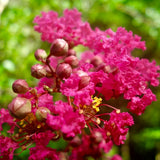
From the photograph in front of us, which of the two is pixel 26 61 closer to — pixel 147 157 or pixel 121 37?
pixel 121 37

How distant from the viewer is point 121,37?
168 cm

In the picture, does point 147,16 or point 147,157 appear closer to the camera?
point 147,16

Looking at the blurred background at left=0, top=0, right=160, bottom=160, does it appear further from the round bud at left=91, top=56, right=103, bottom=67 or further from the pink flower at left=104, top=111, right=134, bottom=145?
the pink flower at left=104, top=111, right=134, bottom=145

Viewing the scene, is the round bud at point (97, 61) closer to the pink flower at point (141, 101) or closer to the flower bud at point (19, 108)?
the pink flower at point (141, 101)

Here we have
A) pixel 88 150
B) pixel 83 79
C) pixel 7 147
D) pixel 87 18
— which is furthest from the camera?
pixel 87 18

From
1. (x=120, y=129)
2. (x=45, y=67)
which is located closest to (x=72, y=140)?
(x=120, y=129)

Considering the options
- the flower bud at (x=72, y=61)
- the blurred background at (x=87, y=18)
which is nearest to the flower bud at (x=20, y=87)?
the flower bud at (x=72, y=61)

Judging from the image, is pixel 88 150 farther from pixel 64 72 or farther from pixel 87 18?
pixel 87 18

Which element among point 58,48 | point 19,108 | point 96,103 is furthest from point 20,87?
point 96,103

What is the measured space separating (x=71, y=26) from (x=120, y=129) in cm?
84

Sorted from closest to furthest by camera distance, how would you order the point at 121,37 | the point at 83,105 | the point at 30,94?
1. the point at 83,105
2. the point at 30,94
3. the point at 121,37

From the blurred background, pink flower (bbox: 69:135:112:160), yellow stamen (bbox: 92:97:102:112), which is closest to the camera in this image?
pink flower (bbox: 69:135:112:160)

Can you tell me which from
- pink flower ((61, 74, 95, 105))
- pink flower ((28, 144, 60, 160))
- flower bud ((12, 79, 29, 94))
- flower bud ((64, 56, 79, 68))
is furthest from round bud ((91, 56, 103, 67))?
pink flower ((28, 144, 60, 160))

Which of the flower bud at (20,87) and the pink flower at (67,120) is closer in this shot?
the pink flower at (67,120)
